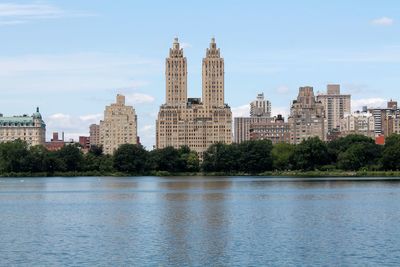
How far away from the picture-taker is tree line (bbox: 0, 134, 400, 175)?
155 m

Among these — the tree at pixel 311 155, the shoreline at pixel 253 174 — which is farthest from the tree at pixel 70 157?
the tree at pixel 311 155

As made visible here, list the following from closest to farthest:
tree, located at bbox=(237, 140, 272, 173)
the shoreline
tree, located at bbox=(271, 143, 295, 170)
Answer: the shoreline, tree, located at bbox=(271, 143, 295, 170), tree, located at bbox=(237, 140, 272, 173)

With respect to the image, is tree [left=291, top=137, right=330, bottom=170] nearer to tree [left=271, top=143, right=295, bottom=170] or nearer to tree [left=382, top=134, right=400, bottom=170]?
tree [left=271, top=143, right=295, bottom=170]

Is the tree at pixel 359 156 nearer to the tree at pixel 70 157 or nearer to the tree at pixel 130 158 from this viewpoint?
the tree at pixel 130 158

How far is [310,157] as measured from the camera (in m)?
162

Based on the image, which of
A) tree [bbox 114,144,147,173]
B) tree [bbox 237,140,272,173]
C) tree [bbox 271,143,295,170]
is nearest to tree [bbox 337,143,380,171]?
tree [bbox 271,143,295,170]

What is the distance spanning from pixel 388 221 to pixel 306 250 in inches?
564

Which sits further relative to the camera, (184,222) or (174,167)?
(174,167)

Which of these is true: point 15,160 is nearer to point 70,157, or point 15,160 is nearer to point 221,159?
point 70,157

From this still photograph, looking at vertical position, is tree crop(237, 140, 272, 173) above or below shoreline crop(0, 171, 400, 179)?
above

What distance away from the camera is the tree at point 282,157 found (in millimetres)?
170900

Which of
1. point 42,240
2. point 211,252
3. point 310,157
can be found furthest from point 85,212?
point 310,157

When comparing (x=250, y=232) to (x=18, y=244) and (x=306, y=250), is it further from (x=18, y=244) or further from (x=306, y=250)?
(x=18, y=244)

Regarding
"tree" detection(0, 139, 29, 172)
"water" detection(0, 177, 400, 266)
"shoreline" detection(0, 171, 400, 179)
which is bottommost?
"water" detection(0, 177, 400, 266)
